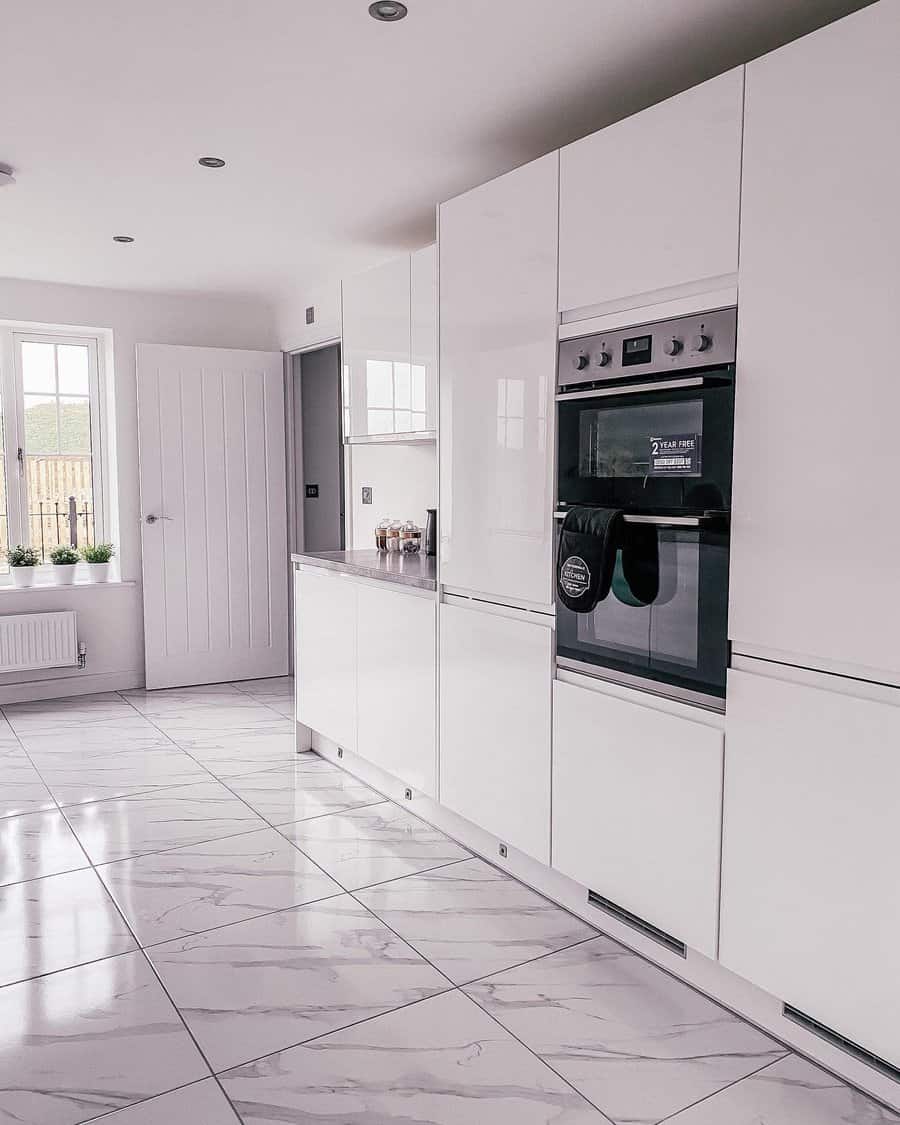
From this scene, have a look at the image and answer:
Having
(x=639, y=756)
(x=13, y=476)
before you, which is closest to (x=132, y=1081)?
(x=639, y=756)

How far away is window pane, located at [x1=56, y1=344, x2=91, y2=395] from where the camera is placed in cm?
548

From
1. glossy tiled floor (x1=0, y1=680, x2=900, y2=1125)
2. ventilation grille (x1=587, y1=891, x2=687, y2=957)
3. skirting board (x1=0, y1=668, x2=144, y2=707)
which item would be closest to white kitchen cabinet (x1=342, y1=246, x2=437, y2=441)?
glossy tiled floor (x1=0, y1=680, x2=900, y2=1125)

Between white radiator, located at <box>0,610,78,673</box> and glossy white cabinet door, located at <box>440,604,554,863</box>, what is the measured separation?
3.05m

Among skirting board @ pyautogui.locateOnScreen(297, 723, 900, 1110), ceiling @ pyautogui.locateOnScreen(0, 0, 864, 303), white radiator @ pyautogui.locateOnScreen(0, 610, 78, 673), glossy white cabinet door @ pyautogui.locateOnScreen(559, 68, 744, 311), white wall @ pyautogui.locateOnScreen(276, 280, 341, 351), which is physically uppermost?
ceiling @ pyautogui.locateOnScreen(0, 0, 864, 303)

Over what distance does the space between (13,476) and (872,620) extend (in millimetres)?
4966

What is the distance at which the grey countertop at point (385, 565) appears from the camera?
3.16 meters

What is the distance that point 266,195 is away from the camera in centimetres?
350

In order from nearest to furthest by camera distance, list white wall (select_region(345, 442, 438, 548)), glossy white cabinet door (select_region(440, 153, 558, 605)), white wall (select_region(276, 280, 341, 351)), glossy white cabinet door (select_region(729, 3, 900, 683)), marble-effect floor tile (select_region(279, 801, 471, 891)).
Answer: glossy white cabinet door (select_region(729, 3, 900, 683)) < glossy white cabinet door (select_region(440, 153, 558, 605)) < marble-effect floor tile (select_region(279, 801, 471, 891)) < white wall (select_region(345, 442, 438, 548)) < white wall (select_region(276, 280, 341, 351))

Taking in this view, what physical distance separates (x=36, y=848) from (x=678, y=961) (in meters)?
2.14

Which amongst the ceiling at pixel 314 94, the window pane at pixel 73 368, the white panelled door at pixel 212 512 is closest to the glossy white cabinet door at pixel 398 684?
the ceiling at pixel 314 94

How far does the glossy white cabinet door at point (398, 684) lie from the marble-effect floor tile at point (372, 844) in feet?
0.56

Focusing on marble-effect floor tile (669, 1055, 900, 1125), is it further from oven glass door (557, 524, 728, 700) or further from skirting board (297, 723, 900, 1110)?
oven glass door (557, 524, 728, 700)

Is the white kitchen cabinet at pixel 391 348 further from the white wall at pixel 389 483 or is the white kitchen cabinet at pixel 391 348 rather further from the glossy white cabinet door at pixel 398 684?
the glossy white cabinet door at pixel 398 684

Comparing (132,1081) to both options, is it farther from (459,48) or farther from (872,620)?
(459,48)
